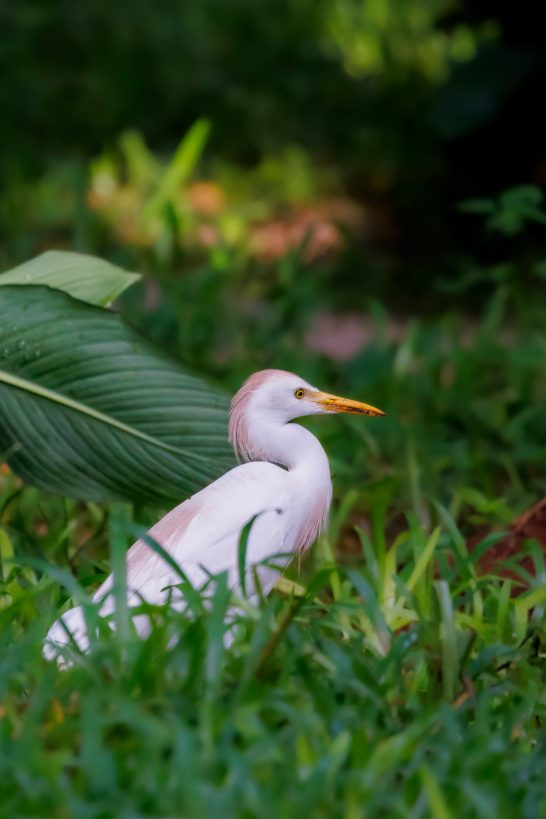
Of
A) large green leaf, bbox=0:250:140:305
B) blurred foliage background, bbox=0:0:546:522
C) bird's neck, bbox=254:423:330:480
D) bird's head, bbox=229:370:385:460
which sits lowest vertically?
blurred foliage background, bbox=0:0:546:522

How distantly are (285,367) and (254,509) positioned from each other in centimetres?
152

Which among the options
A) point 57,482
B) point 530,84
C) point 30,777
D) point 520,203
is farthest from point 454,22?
point 30,777

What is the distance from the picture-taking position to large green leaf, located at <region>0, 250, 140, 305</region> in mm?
2488

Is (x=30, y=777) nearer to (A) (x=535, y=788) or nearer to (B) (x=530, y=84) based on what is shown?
(A) (x=535, y=788)

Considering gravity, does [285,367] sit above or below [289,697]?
below

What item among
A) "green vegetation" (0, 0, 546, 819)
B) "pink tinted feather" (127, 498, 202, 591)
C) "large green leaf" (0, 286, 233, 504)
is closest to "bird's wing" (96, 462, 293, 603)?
"pink tinted feather" (127, 498, 202, 591)

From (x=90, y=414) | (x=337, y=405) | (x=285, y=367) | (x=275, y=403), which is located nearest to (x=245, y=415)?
(x=275, y=403)

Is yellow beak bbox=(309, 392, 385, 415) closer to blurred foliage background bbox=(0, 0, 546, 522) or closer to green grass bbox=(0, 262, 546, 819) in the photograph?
green grass bbox=(0, 262, 546, 819)

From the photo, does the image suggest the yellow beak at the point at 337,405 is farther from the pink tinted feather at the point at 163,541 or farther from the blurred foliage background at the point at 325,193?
the blurred foliage background at the point at 325,193

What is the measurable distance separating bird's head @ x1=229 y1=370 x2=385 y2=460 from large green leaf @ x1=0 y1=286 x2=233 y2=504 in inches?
9.9

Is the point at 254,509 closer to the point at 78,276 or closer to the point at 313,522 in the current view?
the point at 313,522

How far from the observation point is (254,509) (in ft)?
6.42

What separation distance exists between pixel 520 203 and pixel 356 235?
1856 mm

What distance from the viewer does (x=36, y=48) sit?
17.6ft
